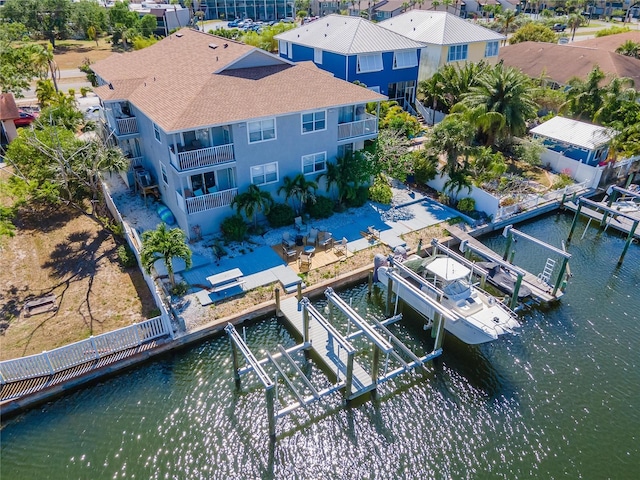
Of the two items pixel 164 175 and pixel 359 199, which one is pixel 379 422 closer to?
pixel 359 199

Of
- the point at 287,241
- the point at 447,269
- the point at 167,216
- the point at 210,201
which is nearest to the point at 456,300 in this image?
the point at 447,269

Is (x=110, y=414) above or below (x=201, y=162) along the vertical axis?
below

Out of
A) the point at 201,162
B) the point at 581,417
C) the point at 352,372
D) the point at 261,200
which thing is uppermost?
the point at 201,162

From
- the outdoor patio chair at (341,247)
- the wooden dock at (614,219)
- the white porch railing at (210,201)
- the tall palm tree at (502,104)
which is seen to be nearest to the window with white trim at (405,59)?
the tall palm tree at (502,104)

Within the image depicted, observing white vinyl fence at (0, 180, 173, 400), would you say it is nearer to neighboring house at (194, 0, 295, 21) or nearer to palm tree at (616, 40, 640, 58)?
palm tree at (616, 40, 640, 58)

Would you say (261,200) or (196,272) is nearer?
(196,272)

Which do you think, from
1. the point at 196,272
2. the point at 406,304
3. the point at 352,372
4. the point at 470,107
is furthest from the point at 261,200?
the point at 470,107

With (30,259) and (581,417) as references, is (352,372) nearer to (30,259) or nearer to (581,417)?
(581,417)
